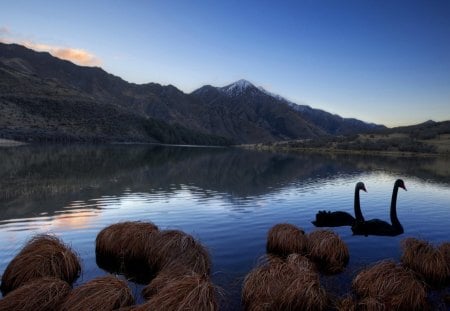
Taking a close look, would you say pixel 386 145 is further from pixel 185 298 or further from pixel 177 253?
pixel 185 298

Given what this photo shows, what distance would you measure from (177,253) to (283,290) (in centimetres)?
476

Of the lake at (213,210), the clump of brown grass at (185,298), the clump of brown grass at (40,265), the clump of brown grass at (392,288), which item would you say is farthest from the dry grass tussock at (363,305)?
the clump of brown grass at (40,265)

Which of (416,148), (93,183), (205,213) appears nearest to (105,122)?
(416,148)

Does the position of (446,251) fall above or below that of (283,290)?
below

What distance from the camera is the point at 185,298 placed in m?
8.53

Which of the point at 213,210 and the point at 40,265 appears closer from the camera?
the point at 40,265

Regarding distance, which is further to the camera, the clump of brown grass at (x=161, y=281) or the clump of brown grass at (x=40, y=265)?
the clump of brown grass at (x=40, y=265)

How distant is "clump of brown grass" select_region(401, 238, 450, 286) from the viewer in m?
13.9

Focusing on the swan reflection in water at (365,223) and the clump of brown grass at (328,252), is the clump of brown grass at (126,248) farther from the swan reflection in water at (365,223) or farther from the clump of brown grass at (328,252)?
the swan reflection in water at (365,223)

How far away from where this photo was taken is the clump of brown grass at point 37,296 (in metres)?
9.12

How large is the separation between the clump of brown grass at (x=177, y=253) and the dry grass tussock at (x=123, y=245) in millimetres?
567

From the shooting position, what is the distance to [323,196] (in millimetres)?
37938

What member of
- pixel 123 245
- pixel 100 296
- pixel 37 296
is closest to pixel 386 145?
pixel 123 245

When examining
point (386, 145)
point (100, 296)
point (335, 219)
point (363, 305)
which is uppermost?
point (386, 145)
